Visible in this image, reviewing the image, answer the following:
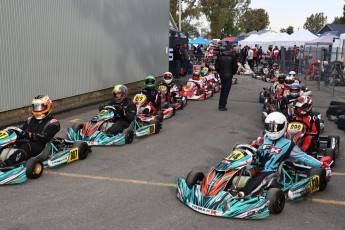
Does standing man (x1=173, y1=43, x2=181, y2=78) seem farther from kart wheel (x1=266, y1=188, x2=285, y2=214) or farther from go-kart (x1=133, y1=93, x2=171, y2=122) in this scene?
kart wheel (x1=266, y1=188, x2=285, y2=214)

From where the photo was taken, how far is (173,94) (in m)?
14.1

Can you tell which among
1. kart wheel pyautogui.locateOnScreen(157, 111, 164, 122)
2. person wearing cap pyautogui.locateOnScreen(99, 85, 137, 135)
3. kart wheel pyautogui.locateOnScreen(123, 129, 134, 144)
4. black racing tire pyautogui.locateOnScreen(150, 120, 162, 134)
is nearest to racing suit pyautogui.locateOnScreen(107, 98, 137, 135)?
person wearing cap pyautogui.locateOnScreen(99, 85, 137, 135)

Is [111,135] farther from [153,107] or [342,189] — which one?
[342,189]

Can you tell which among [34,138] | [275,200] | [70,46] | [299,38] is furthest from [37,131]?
[299,38]

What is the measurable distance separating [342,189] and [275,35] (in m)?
36.9

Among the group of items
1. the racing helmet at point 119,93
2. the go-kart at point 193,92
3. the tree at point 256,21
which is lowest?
the go-kart at point 193,92

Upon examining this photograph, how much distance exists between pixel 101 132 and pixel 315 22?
11204cm

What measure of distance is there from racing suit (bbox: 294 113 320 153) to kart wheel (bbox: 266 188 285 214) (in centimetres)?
234

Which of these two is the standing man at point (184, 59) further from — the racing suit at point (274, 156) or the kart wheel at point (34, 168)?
the racing suit at point (274, 156)

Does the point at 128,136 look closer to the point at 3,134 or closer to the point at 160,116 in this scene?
the point at 160,116

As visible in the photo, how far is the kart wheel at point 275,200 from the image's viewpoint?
5242mm

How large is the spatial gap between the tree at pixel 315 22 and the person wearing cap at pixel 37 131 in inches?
4328

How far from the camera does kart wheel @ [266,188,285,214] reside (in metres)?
5.24

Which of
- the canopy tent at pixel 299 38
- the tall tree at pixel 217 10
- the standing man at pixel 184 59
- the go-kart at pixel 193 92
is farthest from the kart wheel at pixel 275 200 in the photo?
the tall tree at pixel 217 10
